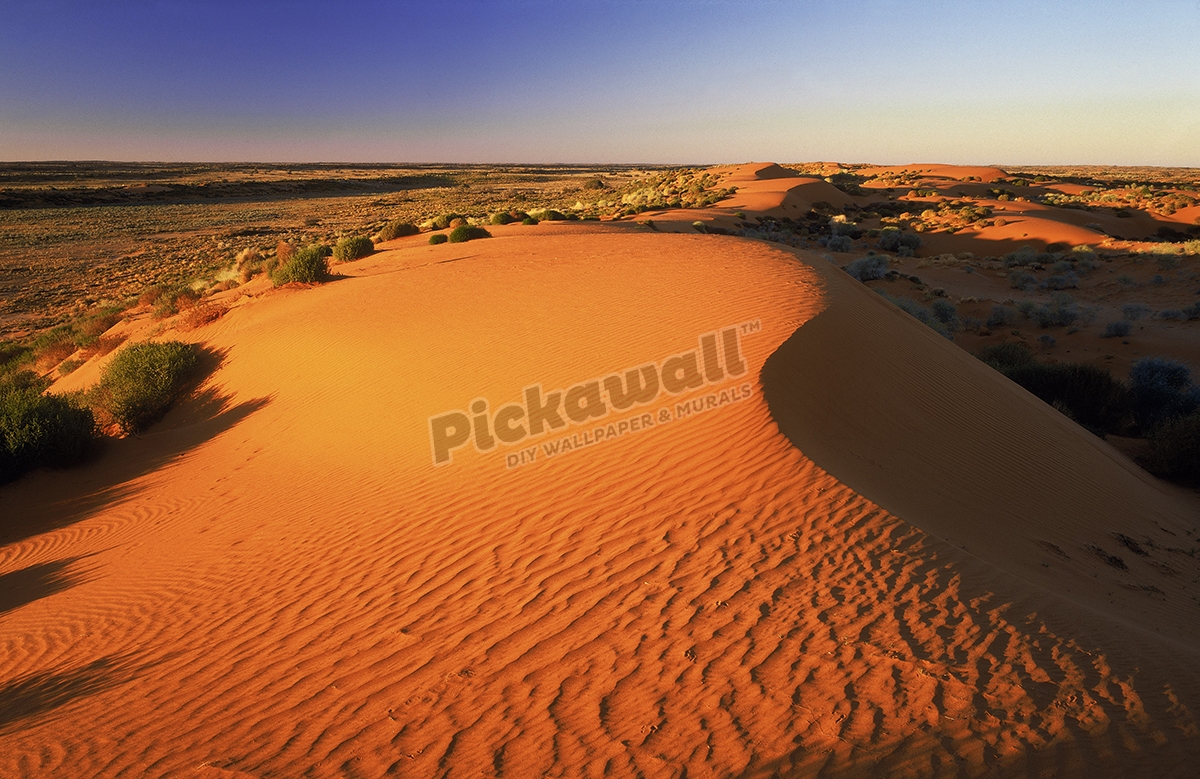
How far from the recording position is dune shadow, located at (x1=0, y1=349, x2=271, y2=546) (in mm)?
7336

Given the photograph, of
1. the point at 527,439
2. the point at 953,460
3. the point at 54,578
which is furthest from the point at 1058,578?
the point at 54,578

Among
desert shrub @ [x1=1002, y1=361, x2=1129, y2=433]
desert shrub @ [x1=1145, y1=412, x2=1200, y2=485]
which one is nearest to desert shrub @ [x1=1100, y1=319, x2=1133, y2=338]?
desert shrub @ [x1=1002, y1=361, x2=1129, y2=433]

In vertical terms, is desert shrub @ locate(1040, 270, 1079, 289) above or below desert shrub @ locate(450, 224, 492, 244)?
below

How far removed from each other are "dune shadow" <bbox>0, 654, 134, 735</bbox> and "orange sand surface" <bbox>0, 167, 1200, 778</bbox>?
24 mm

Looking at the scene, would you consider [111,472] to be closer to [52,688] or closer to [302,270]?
[52,688]

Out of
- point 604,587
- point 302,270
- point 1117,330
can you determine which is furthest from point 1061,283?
point 302,270

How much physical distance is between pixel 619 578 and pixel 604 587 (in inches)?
5.4

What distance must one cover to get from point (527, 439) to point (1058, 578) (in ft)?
16.1

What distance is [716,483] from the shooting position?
5.38 metres

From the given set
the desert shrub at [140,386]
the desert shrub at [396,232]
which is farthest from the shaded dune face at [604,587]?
the desert shrub at [396,232]

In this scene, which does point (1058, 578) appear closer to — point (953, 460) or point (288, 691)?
point (953, 460)

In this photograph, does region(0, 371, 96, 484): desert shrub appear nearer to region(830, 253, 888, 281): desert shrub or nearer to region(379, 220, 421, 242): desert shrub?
region(379, 220, 421, 242): desert shrub

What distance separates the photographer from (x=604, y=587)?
4281 millimetres

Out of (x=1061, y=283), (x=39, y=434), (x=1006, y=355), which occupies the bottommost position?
(x=1006, y=355)
